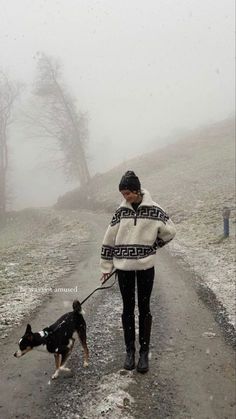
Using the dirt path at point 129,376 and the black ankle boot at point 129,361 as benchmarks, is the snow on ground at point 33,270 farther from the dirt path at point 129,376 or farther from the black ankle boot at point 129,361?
the black ankle boot at point 129,361

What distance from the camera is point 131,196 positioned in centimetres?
566

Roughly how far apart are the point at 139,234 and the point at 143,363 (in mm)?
2086

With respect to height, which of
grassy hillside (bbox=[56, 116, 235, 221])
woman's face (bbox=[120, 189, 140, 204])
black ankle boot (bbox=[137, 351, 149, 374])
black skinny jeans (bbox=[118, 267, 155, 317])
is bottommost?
grassy hillside (bbox=[56, 116, 235, 221])

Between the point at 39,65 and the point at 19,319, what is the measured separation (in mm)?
34999

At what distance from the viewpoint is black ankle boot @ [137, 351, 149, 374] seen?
6.10m

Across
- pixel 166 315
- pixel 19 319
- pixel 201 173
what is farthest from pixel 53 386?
pixel 201 173

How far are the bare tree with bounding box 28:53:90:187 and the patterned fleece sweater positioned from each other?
33.6 m

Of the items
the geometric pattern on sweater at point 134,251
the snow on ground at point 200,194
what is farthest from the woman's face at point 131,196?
the snow on ground at point 200,194

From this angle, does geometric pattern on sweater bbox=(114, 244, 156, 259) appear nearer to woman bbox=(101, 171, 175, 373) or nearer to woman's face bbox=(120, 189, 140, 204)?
woman bbox=(101, 171, 175, 373)

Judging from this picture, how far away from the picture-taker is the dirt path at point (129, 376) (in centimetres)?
536

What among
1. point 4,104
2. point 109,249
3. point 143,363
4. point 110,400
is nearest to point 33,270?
point 143,363

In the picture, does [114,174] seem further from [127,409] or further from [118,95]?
[118,95]

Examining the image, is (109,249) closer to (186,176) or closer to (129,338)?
(129,338)

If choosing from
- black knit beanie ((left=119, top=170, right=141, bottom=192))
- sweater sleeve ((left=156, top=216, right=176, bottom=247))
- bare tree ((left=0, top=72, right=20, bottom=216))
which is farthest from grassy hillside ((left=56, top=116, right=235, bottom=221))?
black knit beanie ((left=119, top=170, right=141, bottom=192))
